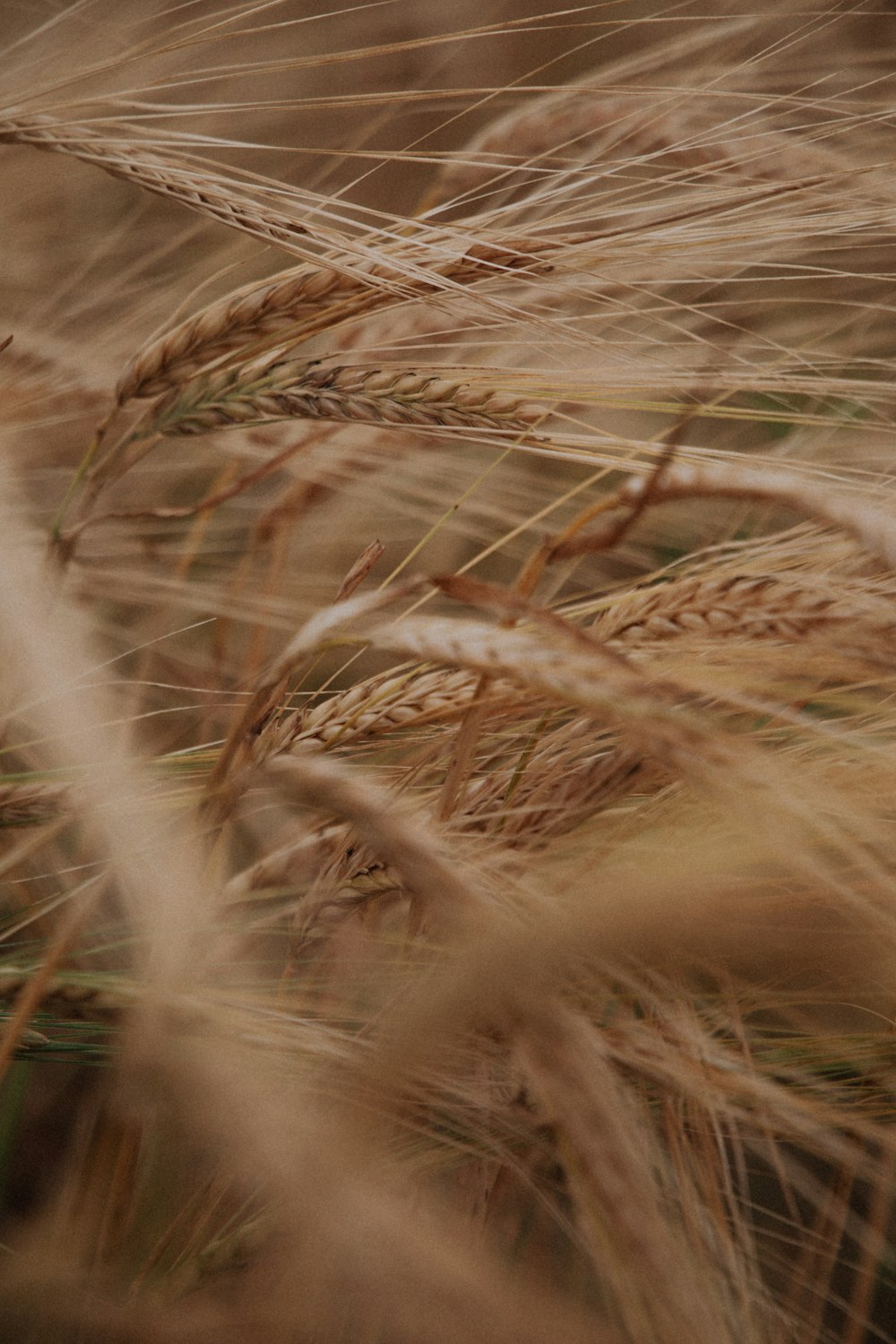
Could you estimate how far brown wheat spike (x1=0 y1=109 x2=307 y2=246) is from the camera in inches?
18.6

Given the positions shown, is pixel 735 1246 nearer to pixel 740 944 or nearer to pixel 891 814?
pixel 891 814

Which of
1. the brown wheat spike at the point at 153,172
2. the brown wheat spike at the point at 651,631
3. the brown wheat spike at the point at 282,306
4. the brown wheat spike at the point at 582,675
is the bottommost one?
the brown wheat spike at the point at 651,631

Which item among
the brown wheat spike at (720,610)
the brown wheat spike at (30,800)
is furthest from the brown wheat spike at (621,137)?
the brown wheat spike at (30,800)

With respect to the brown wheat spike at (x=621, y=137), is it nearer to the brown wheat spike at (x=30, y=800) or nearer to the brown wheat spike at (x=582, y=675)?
the brown wheat spike at (x=582, y=675)

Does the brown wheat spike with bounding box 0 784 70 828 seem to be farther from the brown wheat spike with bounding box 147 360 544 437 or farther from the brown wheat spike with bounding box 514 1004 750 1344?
the brown wheat spike with bounding box 514 1004 750 1344

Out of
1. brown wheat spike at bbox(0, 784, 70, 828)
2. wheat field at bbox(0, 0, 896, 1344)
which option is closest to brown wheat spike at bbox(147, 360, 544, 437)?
wheat field at bbox(0, 0, 896, 1344)

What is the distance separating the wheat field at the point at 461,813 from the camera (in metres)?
0.30

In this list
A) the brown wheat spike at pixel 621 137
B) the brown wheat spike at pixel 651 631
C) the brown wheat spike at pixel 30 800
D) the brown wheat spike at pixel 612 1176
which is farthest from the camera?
the brown wheat spike at pixel 621 137

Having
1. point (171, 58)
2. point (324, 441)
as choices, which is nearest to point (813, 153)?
point (324, 441)

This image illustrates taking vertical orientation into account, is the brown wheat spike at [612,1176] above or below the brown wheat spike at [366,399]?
below

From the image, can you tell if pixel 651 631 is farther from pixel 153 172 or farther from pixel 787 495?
pixel 153 172

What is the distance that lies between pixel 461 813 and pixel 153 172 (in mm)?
424

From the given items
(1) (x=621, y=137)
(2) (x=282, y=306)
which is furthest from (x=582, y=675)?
(1) (x=621, y=137)

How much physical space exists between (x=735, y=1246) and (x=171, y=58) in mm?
1073
